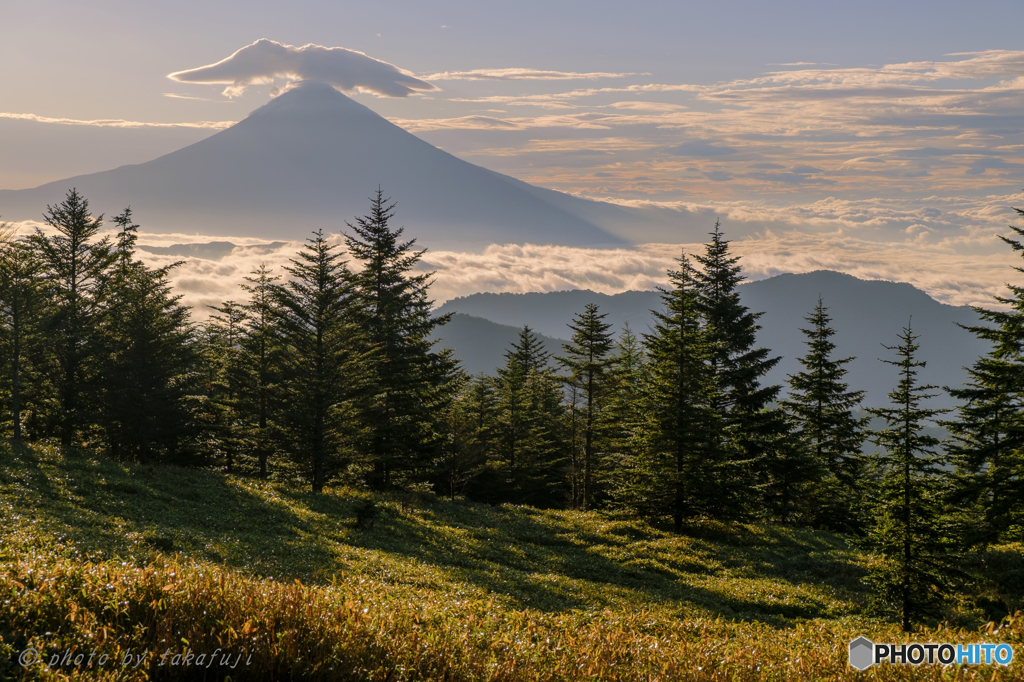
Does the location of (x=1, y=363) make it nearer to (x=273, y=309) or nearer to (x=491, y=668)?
(x=273, y=309)

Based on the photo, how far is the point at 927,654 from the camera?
7.58m

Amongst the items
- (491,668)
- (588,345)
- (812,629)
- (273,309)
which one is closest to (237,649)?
(491,668)

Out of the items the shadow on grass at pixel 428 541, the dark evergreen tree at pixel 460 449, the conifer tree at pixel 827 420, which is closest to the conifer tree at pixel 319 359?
the shadow on grass at pixel 428 541

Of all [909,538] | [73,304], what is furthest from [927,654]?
[73,304]

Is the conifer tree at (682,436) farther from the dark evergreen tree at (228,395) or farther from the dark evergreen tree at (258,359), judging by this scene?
the dark evergreen tree at (228,395)

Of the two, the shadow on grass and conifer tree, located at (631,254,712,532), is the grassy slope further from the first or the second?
conifer tree, located at (631,254,712,532)

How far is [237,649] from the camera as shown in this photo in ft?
17.5

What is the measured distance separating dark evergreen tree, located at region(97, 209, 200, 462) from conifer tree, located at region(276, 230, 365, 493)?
7952 mm

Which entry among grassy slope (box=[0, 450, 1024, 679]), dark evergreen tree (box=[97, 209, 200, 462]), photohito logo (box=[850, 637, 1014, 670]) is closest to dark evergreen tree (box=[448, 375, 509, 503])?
grassy slope (box=[0, 450, 1024, 679])

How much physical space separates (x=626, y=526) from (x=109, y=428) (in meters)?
33.3

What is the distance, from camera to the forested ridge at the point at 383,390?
29062 mm

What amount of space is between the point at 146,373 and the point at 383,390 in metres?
15.6

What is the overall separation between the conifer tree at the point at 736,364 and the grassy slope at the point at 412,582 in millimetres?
6738

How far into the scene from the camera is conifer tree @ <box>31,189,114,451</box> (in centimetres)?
3509
